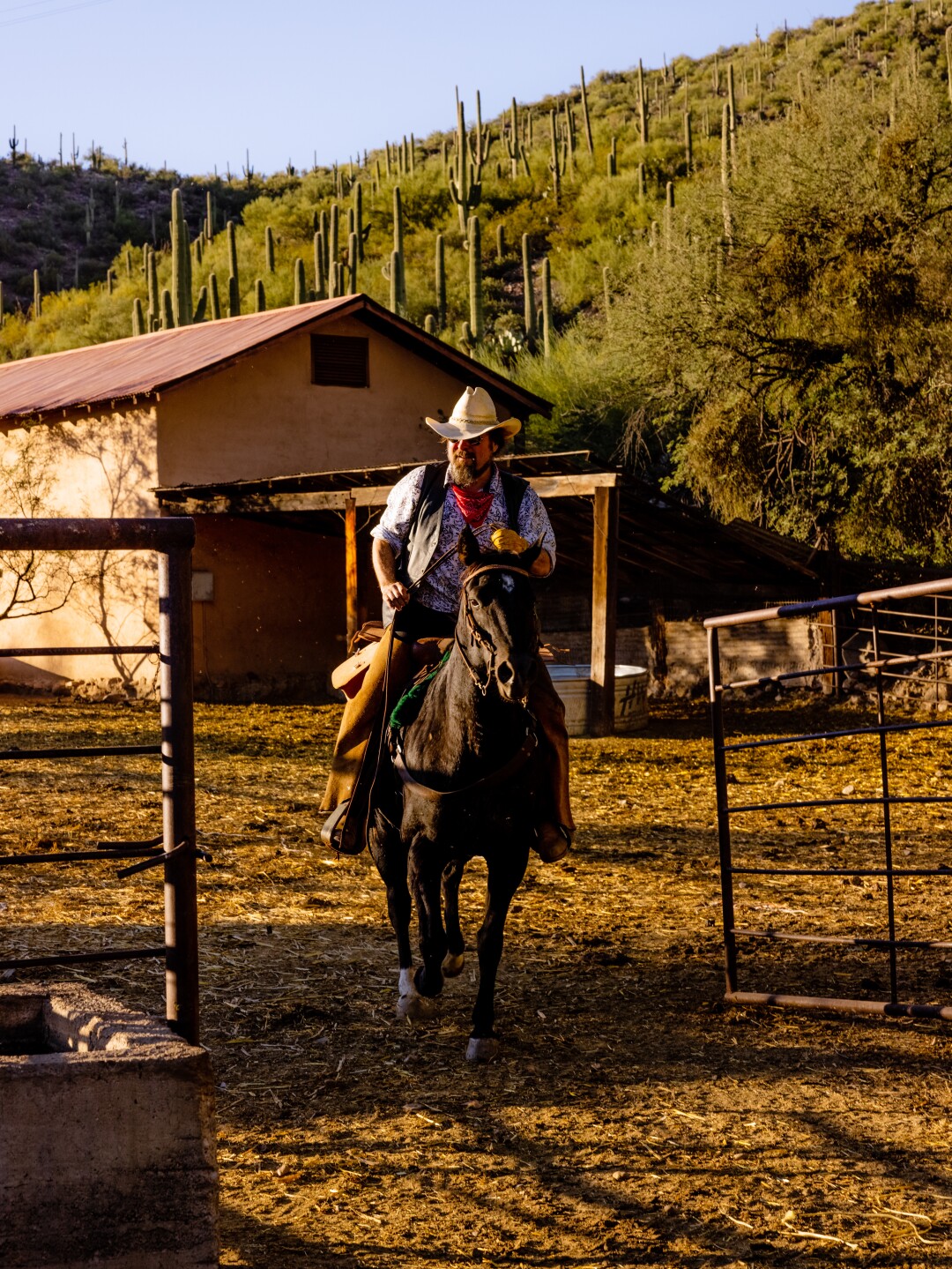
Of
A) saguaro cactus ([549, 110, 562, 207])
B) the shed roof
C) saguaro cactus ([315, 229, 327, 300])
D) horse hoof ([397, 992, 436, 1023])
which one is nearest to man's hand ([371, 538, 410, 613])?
horse hoof ([397, 992, 436, 1023])

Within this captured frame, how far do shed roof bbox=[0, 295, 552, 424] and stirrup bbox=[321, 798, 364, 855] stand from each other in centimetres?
1447

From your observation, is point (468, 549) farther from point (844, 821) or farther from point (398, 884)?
point (844, 821)

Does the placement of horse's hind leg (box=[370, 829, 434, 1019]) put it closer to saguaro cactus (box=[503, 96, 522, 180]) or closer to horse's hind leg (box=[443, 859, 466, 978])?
horse's hind leg (box=[443, 859, 466, 978])

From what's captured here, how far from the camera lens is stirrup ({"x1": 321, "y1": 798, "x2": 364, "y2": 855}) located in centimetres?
611

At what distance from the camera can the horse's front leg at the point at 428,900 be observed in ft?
18.3

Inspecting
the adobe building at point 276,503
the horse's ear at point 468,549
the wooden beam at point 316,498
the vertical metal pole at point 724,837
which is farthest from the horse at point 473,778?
the adobe building at point 276,503

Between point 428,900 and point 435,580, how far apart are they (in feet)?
4.40

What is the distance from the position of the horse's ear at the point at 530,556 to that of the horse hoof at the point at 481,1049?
1.83 meters

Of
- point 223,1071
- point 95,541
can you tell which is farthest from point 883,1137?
point 95,541

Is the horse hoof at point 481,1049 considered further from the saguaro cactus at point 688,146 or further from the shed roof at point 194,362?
the saguaro cactus at point 688,146

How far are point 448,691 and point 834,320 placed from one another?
16319mm

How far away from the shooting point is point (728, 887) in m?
6.30

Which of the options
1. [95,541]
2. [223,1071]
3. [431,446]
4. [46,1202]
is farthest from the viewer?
[431,446]

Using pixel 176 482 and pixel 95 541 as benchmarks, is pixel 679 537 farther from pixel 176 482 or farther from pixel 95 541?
pixel 95 541
